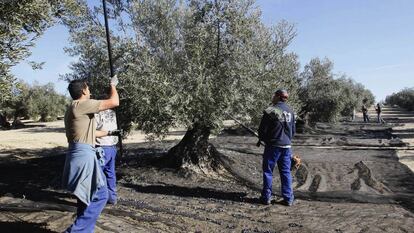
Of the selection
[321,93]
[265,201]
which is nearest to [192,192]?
[265,201]

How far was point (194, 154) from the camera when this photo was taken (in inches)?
463

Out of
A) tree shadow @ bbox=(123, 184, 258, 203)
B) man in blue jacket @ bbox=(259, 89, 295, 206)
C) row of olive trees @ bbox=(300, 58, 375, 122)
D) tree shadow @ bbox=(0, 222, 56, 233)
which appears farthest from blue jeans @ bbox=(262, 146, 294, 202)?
row of olive trees @ bbox=(300, 58, 375, 122)

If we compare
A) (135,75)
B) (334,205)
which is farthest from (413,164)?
(135,75)

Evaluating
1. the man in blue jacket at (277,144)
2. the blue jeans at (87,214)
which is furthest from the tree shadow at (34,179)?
the man in blue jacket at (277,144)

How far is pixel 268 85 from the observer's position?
1100 centimetres

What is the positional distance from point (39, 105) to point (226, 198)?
1572 inches

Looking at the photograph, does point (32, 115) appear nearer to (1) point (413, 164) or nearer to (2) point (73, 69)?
(2) point (73, 69)

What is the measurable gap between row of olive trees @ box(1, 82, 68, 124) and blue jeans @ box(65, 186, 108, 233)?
38.0 meters

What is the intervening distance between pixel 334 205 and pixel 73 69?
7373mm

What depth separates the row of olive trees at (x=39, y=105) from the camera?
41750 mm

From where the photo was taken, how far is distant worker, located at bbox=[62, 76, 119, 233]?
480cm

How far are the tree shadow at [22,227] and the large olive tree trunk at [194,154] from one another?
5.76 m

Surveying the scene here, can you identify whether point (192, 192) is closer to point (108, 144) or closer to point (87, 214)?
point (108, 144)

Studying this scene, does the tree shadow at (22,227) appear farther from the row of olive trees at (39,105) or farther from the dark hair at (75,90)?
the row of olive trees at (39,105)
